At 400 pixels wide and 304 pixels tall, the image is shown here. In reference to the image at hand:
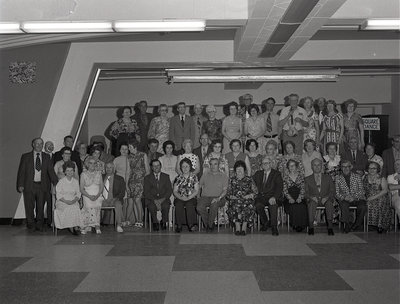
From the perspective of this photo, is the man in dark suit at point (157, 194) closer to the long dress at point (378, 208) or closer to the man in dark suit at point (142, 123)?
the man in dark suit at point (142, 123)

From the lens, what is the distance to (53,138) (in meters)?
10.5

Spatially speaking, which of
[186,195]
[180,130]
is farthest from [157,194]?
[180,130]

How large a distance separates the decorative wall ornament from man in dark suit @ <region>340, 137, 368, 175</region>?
6021mm

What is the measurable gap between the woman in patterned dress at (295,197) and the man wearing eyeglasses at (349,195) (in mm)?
627

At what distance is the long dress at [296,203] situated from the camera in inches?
354

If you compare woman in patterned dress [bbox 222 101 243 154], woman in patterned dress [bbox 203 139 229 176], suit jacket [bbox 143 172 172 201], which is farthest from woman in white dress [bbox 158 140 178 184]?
woman in patterned dress [bbox 222 101 243 154]

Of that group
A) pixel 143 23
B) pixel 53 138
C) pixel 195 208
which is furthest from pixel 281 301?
pixel 53 138

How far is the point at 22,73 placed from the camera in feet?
34.1

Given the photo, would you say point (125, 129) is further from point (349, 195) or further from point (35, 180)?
point (349, 195)

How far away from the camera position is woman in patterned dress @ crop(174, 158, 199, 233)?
9211 mm

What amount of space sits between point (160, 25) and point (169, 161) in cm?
337

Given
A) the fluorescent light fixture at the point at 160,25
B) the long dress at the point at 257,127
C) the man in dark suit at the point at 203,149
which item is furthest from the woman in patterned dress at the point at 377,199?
the fluorescent light fixture at the point at 160,25

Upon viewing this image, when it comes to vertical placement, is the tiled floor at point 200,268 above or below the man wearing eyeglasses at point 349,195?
below

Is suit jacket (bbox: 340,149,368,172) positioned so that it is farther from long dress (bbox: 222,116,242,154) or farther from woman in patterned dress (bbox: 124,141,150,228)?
woman in patterned dress (bbox: 124,141,150,228)
